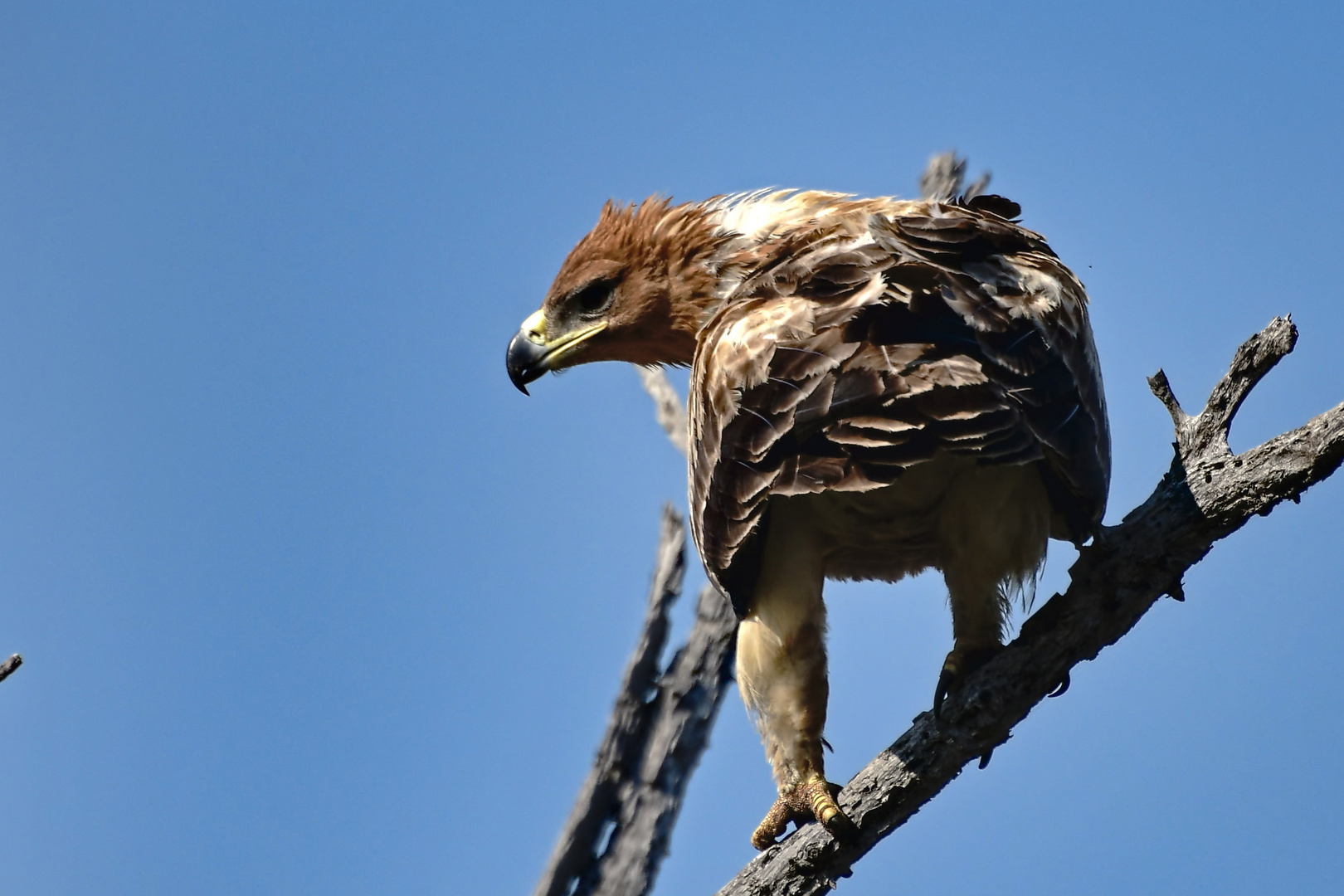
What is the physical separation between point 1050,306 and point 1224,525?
2.92 ft

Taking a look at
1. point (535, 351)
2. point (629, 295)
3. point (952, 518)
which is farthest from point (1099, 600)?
point (535, 351)

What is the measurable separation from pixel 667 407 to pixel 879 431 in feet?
19.2

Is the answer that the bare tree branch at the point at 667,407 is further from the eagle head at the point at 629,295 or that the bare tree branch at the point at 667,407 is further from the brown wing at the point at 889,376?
the brown wing at the point at 889,376

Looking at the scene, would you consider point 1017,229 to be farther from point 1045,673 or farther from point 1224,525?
point 1045,673

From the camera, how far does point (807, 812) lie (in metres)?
4.10

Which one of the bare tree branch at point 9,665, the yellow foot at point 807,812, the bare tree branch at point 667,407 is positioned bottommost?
the bare tree branch at point 9,665

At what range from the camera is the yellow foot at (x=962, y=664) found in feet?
13.2

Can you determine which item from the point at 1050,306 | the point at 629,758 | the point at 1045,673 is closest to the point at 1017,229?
the point at 1050,306

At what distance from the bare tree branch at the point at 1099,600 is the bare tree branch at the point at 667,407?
17.5 ft

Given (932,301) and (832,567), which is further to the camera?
(832,567)

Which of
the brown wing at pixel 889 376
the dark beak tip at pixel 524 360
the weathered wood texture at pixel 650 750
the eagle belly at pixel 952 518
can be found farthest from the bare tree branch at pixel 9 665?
the weathered wood texture at pixel 650 750

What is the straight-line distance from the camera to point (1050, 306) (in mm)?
3957

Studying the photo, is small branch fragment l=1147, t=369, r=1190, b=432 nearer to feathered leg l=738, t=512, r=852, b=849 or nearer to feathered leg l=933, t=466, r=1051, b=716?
feathered leg l=933, t=466, r=1051, b=716

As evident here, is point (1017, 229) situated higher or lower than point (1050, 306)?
higher
